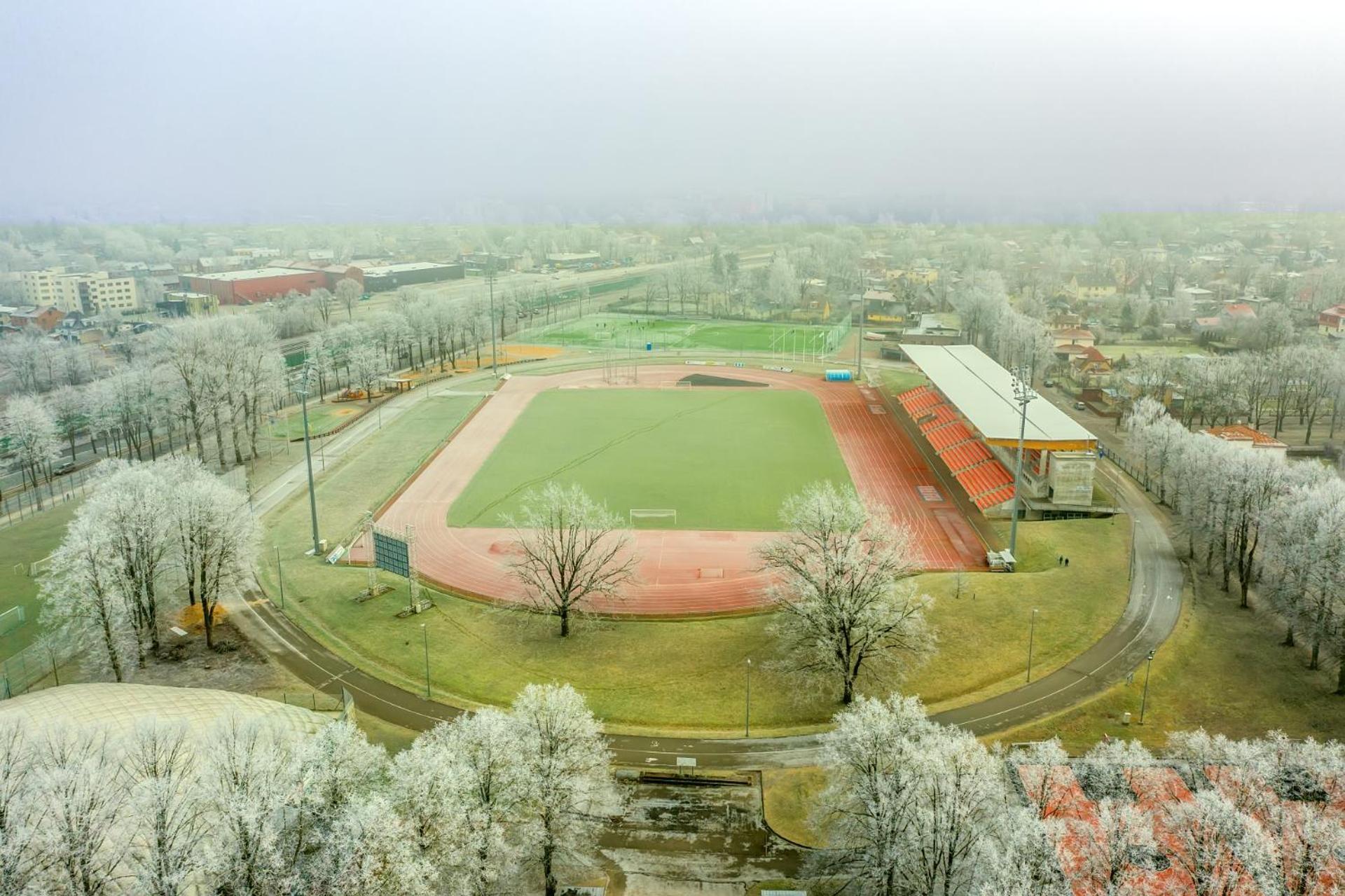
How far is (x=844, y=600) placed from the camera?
34.7 m

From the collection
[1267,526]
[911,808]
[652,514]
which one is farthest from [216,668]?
[1267,526]

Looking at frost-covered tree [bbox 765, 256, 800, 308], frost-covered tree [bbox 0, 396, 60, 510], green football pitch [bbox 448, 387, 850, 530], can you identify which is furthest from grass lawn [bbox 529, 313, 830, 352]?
frost-covered tree [bbox 0, 396, 60, 510]

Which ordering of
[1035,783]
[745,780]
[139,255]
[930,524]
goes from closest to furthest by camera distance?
[1035,783], [745,780], [930,524], [139,255]

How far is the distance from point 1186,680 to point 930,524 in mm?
18612

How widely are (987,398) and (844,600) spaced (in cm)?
3649

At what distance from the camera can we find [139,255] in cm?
19100

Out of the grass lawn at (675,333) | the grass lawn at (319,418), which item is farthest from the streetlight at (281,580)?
the grass lawn at (675,333)

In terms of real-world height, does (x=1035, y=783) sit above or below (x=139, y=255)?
below

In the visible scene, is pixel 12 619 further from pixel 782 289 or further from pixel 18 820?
pixel 782 289

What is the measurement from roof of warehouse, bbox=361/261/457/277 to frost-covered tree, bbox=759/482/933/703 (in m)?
134

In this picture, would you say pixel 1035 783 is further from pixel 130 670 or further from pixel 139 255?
pixel 139 255

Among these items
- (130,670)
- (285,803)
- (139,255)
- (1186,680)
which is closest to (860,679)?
(1186,680)

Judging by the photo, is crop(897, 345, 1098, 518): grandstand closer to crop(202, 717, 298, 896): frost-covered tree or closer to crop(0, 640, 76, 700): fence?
crop(202, 717, 298, 896): frost-covered tree

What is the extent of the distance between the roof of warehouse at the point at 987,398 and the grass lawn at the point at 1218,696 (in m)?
18.1
